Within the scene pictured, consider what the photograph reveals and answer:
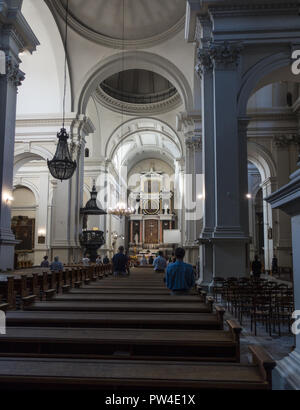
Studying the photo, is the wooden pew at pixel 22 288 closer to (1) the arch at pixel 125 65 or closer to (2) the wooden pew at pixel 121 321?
(2) the wooden pew at pixel 121 321

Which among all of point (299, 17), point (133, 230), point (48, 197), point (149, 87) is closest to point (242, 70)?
point (299, 17)

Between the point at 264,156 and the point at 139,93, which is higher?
the point at 139,93

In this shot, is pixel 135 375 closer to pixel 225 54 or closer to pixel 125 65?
pixel 225 54

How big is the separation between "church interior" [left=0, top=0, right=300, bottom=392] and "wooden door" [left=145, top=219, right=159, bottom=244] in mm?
11211

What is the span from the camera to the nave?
1.80 m

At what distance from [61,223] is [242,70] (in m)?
9.24

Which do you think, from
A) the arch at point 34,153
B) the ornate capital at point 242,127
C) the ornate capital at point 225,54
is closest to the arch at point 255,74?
the ornate capital at point 242,127

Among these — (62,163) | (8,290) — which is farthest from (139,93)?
(8,290)

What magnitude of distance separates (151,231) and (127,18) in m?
24.5

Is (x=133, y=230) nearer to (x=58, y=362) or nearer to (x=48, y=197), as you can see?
(x=48, y=197)

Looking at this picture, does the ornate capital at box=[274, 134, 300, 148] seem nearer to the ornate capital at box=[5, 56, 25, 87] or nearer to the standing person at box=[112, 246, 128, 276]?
the standing person at box=[112, 246, 128, 276]

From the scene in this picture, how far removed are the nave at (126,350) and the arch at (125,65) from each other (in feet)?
42.4

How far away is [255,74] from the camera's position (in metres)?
9.31
